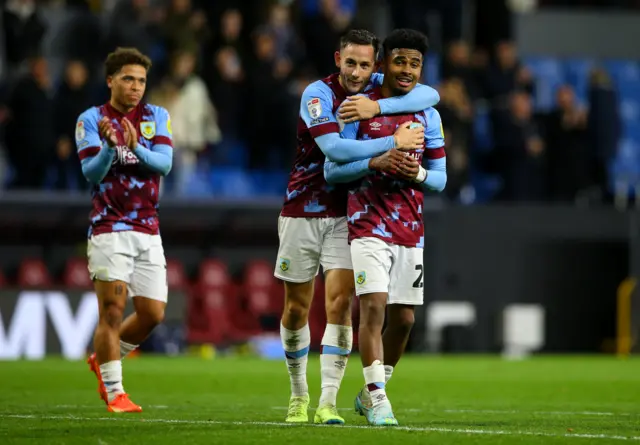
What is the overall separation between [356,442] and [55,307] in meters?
11.5

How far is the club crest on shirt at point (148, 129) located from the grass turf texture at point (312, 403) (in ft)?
5.99

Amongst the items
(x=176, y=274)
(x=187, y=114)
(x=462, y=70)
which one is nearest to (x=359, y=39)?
(x=187, y=114)

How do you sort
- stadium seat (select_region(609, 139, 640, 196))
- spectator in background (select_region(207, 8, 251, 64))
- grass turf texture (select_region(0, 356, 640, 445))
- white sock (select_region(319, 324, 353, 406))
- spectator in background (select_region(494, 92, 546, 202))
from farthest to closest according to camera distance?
stadium seat (select_region(609, 139, 640, 196)), spectator in background (select_region(494, 92, 546, 202)), spectator in background (select_region(207, 8, 251, 64)), white sock (select_region(319, 324, 353, 406)), grass turf texture (select_region(0, 356, 640, 445))

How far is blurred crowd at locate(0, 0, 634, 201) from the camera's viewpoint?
18641 mm

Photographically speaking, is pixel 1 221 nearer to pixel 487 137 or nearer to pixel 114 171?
pixel 487 137

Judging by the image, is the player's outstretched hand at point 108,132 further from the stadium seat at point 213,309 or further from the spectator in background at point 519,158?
the spectator in background at point 519,158

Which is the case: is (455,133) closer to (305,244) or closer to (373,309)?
(305,244)

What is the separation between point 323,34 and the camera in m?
20.5

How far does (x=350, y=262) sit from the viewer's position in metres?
8.16

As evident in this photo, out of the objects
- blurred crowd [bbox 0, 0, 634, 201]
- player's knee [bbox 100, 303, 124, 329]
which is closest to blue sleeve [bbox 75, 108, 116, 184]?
player's knee [bbox 100, 303, 124, 329]

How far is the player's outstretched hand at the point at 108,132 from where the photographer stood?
8.87 m

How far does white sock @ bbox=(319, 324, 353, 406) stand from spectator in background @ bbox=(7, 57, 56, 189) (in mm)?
11081

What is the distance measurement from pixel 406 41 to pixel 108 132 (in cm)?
215

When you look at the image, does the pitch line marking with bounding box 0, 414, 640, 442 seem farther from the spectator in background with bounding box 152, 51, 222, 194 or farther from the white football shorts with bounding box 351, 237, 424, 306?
the spectator in background with bounding box 152, 51, 222, 194
